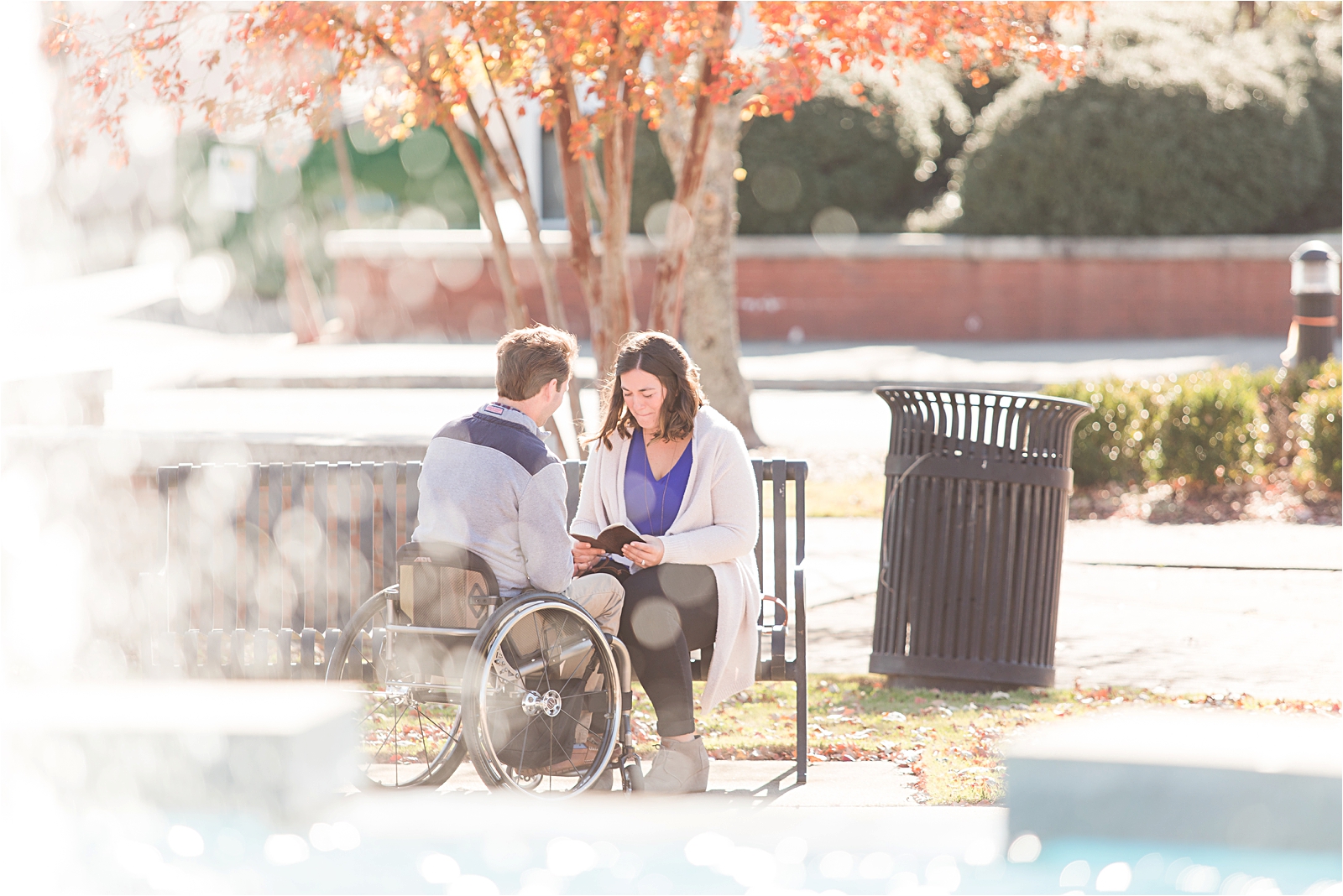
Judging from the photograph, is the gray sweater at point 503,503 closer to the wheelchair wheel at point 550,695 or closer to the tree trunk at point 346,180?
the wheelchair wheel at point 550,695

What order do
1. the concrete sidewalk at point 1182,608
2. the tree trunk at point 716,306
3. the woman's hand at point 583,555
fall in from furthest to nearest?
the tree trunk at point 716,306 → the concrete sidewalk at point 1182,608 → the woman's hand at point 583,555

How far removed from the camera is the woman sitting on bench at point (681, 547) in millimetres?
4766

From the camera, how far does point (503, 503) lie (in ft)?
14.6

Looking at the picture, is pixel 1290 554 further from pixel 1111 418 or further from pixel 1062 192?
pixel 1062 192

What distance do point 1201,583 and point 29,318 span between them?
24285mm

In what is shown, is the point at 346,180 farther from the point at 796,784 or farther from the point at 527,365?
the point at 796,784

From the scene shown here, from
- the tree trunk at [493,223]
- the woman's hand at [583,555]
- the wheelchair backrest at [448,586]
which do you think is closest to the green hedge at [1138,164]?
the tree trunk at [493,223]

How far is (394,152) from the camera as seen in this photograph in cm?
3108

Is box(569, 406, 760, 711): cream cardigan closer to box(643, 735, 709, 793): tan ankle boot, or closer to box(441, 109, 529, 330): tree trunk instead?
box(643, 735, 709, 793): tan ankle boot

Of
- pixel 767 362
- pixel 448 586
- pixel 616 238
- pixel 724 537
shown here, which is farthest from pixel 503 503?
pixel 767 362

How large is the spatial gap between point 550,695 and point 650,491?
0.87 metres

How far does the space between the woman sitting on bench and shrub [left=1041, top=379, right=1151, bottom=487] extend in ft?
21.2

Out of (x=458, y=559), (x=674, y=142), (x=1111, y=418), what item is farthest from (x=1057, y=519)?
(x=674, y=142)

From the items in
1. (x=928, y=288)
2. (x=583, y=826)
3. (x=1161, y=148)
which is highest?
(x=1161, y=148)
